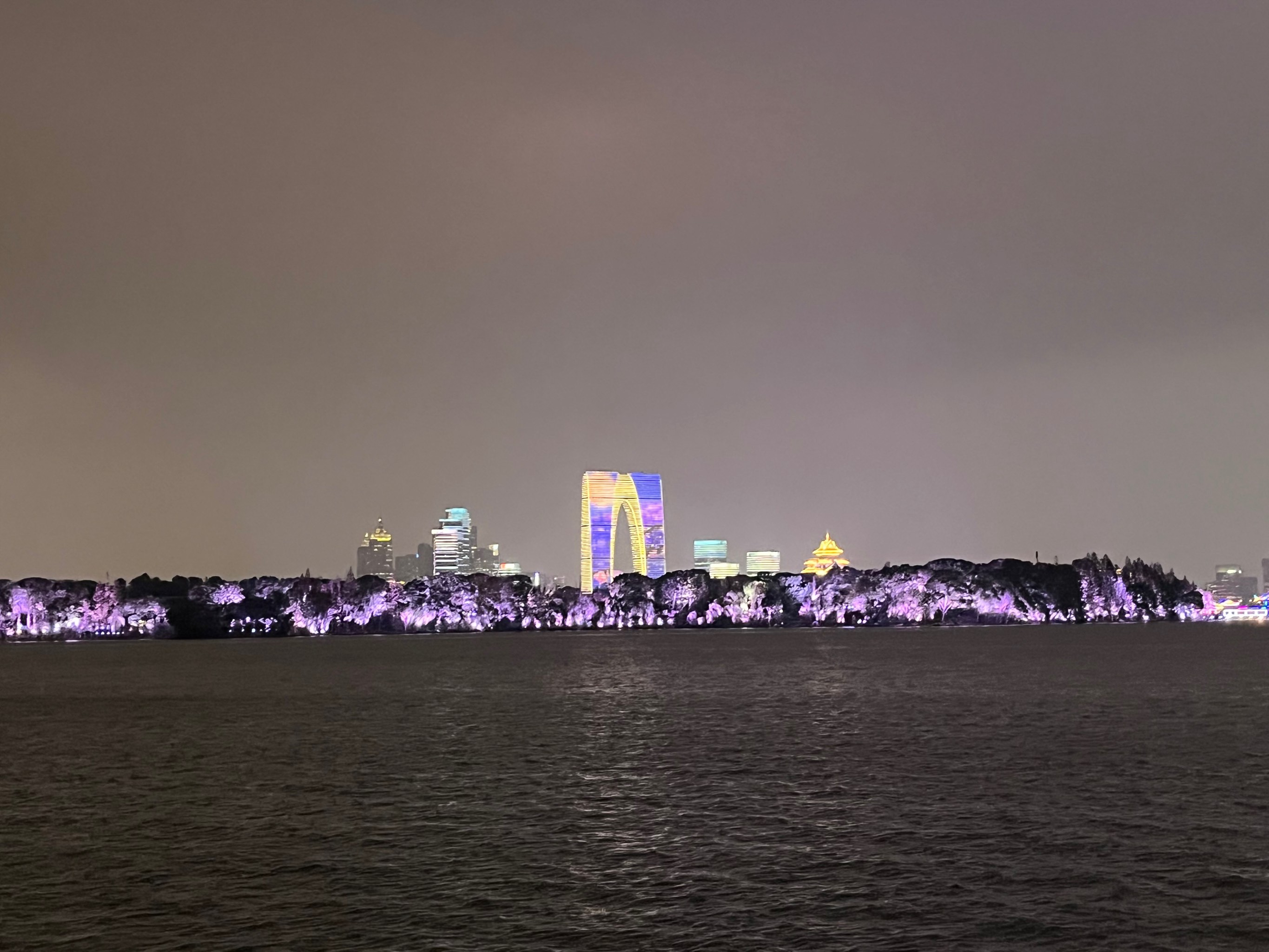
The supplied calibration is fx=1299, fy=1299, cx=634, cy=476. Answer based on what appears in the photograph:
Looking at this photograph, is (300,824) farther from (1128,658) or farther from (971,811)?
(1128,658)

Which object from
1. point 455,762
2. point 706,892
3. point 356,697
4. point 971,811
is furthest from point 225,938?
point 356,697

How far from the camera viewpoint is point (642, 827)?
41.4 m

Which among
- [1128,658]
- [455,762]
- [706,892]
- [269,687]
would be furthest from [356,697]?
[1128,658]

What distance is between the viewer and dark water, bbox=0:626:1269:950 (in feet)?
95.5

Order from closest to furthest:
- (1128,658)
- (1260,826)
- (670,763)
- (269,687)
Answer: (1260,826) → (670,763) → (269,687) → (1128,658)

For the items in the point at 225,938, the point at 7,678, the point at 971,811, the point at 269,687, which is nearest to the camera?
the point at 225,938

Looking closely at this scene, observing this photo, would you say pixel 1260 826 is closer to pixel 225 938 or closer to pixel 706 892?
pixel 706 892

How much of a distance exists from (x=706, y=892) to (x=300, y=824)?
625 inches

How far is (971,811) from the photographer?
43.4 metres

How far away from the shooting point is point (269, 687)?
384ft

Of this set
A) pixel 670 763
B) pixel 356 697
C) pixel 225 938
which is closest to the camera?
pixel 225 938

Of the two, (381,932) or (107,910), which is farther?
(107,910)

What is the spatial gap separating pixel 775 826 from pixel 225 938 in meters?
18.5

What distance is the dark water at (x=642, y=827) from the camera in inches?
1145
